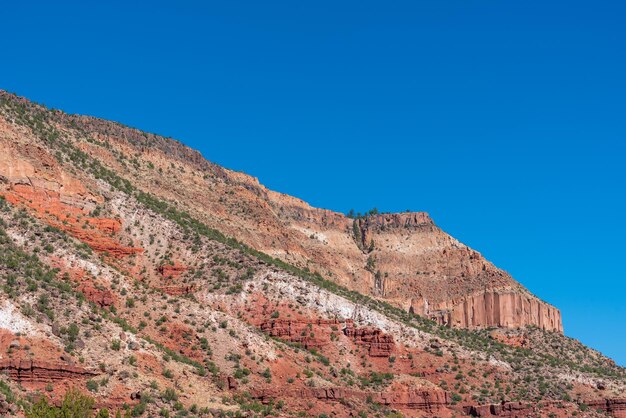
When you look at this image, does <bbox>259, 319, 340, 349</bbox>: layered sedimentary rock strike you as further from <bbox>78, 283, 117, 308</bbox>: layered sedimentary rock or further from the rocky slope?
<bbox>78, 283, 117, 308</bbox>: layered sedimentary rock

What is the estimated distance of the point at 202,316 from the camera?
65500 millimetres

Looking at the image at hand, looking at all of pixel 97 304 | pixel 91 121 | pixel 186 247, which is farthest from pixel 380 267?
pixel 97 304

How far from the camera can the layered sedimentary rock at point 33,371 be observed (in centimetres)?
4397

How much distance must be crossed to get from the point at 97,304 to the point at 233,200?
2049 inches

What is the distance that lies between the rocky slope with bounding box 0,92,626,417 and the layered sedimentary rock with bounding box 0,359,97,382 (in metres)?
0.07

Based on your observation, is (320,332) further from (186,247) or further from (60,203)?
(60,203)

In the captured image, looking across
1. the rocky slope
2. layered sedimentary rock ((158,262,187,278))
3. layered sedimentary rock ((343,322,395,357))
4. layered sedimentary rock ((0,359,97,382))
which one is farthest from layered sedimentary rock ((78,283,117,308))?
layered sedimentary rock ((343,322,395,357))

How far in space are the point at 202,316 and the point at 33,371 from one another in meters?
21.8

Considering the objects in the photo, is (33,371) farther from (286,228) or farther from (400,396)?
(286,228)

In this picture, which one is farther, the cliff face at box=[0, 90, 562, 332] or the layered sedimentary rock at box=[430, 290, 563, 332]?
the layered sedimentary rock at box=[430, 290, 563, 332]

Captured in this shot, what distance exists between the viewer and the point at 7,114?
80062 mm

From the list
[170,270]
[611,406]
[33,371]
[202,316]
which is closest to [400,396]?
[202,316]

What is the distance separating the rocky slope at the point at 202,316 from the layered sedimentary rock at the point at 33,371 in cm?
7

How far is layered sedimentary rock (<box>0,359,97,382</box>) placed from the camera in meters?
44.0
